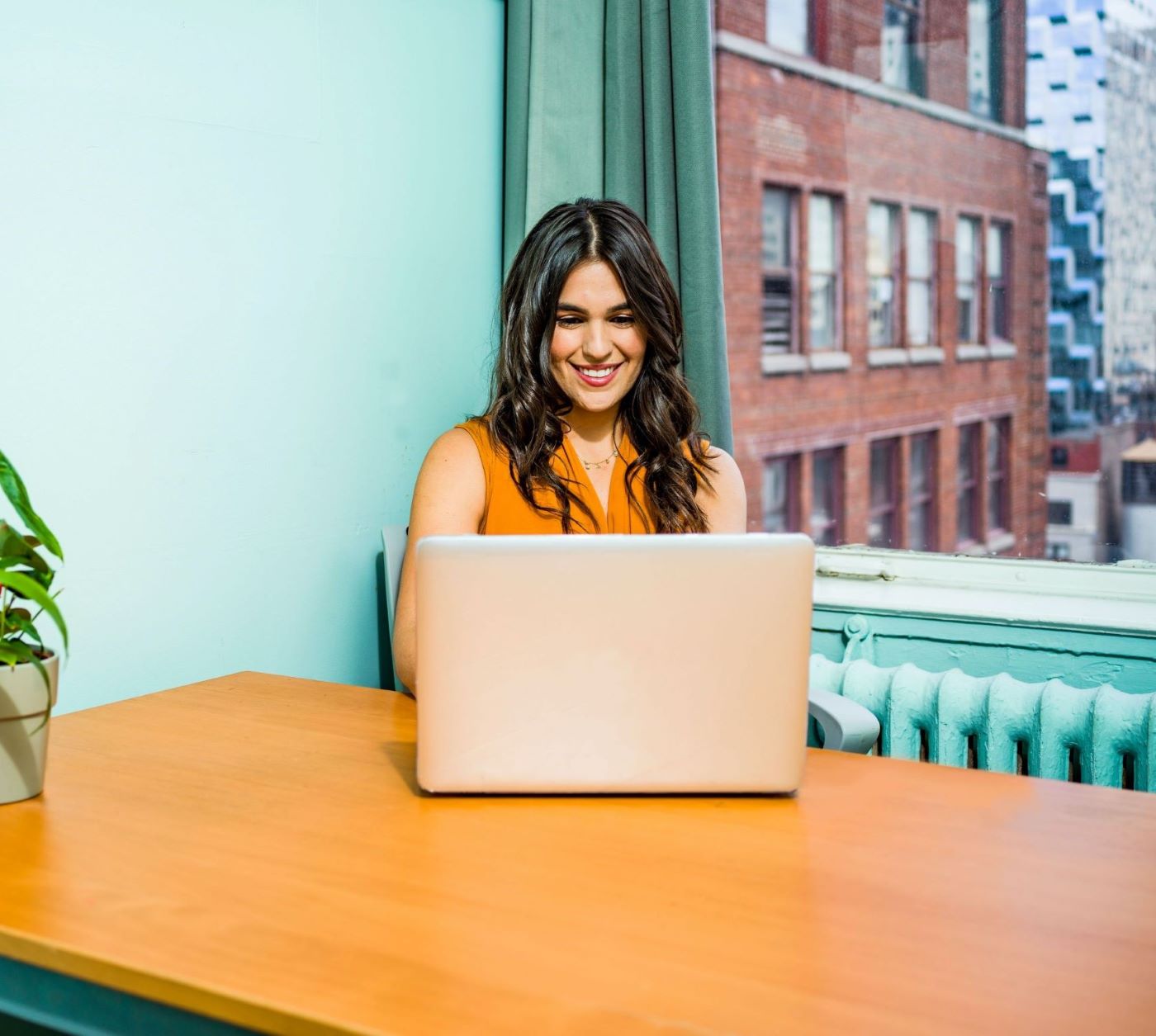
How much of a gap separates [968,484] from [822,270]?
589 mm

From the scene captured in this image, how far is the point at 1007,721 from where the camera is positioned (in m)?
2.12

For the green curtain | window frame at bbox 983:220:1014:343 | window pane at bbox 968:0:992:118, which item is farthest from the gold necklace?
window pane at bbox 968:0:992:118

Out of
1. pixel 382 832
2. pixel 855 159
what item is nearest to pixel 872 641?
pixel 855 159

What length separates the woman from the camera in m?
1.95

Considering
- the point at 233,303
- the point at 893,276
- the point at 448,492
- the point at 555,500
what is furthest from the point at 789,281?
the point at 233,303

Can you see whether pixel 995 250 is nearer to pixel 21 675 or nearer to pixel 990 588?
pixel 990 588

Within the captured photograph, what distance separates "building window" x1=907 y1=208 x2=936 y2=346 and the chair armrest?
114 centimetres

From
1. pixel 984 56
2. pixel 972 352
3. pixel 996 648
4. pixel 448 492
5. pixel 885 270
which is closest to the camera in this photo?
pixel 448 492

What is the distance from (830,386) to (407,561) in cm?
128

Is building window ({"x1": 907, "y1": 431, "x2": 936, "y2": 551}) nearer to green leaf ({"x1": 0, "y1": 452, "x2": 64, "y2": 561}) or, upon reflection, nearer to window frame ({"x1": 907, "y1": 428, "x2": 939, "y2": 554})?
window frame ({"x1": 907, "y1": 428, "x2": 939, "y2": 554})

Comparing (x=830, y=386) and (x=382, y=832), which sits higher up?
(x=830, y=386)

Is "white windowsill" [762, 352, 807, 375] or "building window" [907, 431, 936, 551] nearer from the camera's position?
"building window" [907, 431, 936, 551]

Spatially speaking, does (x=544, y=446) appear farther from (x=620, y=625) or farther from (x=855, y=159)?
(x=855, y=159)

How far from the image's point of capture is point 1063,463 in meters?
2.41
